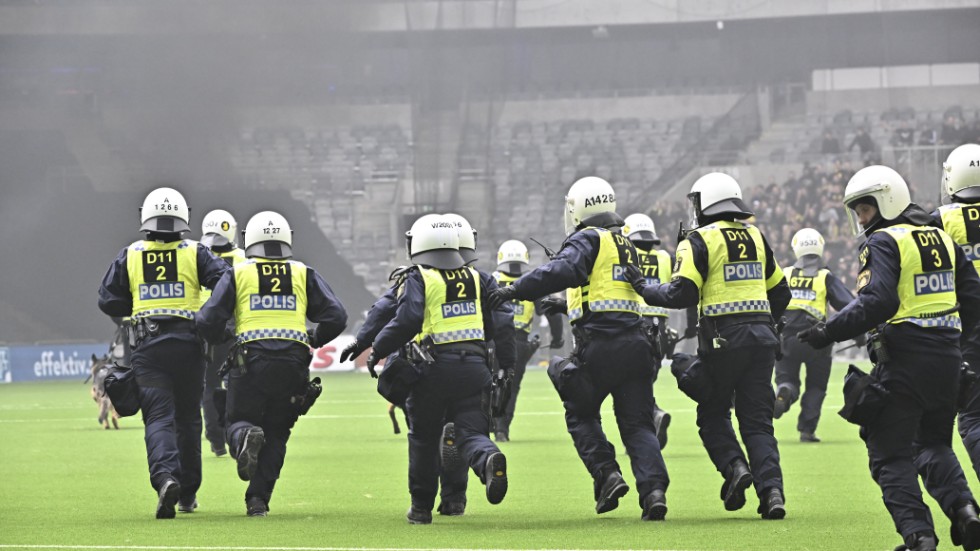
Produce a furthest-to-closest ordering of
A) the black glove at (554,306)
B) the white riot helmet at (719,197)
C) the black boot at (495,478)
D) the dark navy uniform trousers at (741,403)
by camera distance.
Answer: the black glove at (554,306)
the white riot helmet at (719,197)
the dark navy uniform trousers at (741,403)
the black boot at (495,478)

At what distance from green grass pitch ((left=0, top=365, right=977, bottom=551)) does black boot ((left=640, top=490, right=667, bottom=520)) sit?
7 cm

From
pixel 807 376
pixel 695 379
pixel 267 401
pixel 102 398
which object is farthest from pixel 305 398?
pixel 102 398

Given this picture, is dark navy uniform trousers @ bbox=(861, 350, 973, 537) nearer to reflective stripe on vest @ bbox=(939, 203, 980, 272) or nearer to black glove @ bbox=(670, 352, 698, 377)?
reflective stripe on vest @ bbox=(939, 203, 980, 272)

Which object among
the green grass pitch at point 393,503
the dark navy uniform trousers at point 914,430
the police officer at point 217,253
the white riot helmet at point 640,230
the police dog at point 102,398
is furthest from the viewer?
the police dog at point 102,398

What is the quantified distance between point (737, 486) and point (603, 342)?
1.26 meters

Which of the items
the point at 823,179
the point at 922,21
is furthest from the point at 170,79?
the point at 922,21

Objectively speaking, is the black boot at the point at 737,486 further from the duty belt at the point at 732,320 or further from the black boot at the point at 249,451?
the black boot at the point at 249,451

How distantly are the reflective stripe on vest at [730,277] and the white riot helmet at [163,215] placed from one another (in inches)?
137

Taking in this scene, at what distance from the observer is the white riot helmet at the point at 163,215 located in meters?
10.0

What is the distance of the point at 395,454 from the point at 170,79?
2665 cm

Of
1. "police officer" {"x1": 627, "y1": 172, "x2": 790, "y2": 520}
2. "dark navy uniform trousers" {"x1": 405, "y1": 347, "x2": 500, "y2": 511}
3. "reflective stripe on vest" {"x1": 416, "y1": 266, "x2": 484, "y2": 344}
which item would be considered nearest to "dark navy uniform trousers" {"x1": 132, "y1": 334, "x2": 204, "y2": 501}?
"dark navy uniform trousers" {"x1": 405, "y1": 347, "x2": 500, "y2": 511}

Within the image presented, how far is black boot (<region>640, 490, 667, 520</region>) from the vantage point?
8984 millimetres

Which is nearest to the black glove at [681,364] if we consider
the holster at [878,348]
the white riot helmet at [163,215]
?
the holster at [878,348]

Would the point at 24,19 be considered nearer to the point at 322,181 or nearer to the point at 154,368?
the point at 322,181
